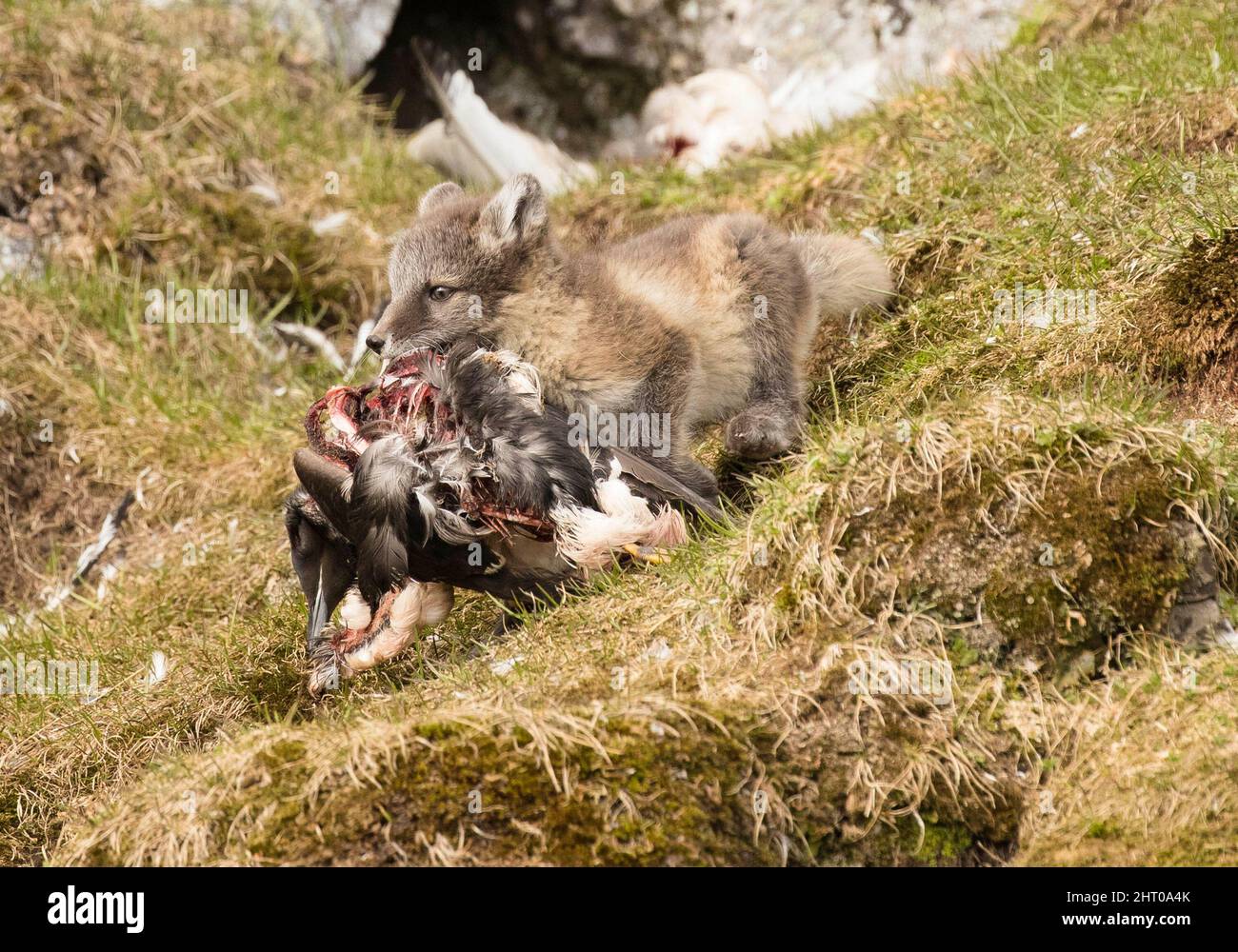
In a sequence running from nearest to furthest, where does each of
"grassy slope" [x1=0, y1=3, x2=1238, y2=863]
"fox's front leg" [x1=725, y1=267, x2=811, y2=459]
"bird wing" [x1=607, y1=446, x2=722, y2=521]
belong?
"grassy slope" [x1=0, y1=3, x2=1238, y2=863]
"bird wing" [x1=607, y1=446, x2=722, y2=521]
"fox's front leg" [x1=725, y1=267, x2=811, y2=459]

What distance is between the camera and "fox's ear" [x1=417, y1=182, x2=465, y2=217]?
591cm

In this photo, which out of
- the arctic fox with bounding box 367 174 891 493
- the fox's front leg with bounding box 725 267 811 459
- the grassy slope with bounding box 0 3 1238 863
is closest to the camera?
the grassy slope with bounding box 0 3 1238 863

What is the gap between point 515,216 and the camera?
5.30 metres

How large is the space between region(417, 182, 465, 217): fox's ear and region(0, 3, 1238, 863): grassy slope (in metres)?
1.55

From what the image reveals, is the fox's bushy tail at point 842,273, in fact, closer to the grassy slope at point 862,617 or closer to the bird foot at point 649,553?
the grassy slope at point 862,617

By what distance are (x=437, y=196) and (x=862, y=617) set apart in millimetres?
3181

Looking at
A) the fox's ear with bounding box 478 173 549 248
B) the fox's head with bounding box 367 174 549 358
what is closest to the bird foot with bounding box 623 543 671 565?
the fox's head with bounding box 367 174 549 358

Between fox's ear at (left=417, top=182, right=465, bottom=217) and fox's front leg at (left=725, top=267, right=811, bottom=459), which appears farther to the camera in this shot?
fox's ear at (left=417, top=182, right=465, bottom=217)

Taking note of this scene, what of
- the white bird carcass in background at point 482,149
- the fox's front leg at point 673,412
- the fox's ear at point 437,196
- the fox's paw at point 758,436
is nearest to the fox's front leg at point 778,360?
the fox's paw at point 758,436

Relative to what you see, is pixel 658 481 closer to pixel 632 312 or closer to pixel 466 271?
pixel 632 312

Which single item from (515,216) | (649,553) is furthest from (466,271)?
(649,553)

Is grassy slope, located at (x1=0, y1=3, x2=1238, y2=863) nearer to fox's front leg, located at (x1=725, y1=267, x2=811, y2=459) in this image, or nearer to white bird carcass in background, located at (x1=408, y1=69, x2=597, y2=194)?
fox's front leg, located at (x1=725, y1=267, x2=811, y2=459)

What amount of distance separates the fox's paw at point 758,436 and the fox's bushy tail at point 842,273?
0.91m
